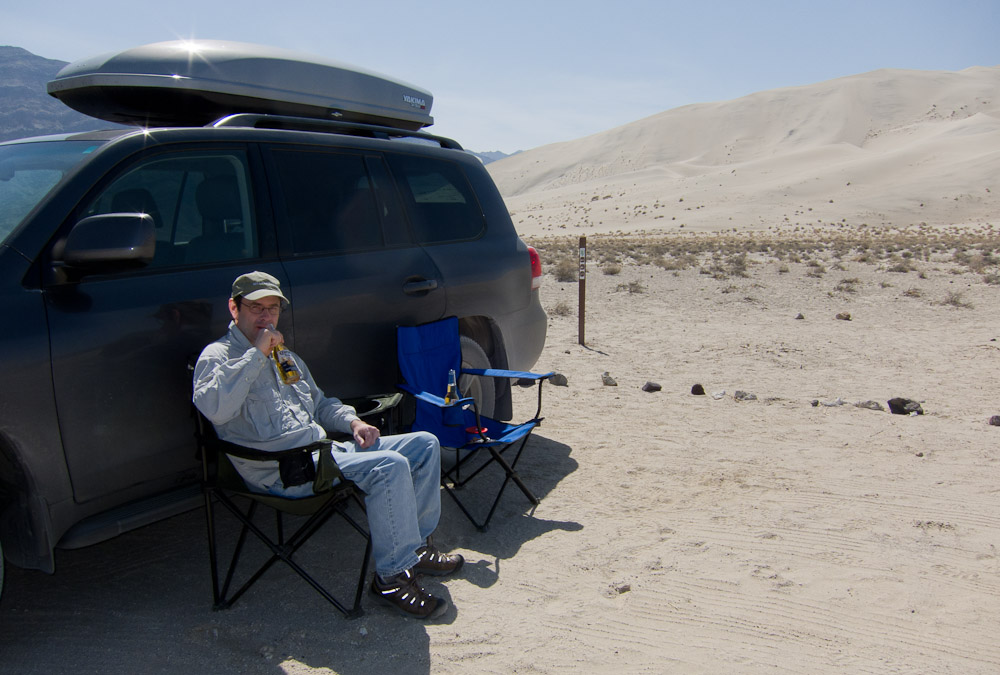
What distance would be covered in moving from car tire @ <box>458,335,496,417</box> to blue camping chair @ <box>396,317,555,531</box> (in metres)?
0.18

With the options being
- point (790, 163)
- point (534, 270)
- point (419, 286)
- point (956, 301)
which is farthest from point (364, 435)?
point (790, 163)

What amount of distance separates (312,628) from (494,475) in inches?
77.7

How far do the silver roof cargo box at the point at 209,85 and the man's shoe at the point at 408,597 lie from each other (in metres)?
2.48

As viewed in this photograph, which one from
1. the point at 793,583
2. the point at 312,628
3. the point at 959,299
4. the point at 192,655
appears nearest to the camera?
the point at 192,655

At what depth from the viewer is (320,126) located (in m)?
4.22

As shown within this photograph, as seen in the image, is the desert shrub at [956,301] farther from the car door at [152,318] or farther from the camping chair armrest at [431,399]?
the car door at [152,318]

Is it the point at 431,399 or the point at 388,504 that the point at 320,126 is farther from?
the point at 388,504

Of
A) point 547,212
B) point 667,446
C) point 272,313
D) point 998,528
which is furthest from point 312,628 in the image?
point 547,212

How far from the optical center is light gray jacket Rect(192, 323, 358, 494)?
2.94 meters

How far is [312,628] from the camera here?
3.13 meters

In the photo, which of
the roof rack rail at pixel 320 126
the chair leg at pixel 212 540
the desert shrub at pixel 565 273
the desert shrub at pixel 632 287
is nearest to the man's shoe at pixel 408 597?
the chair leg at pixel 212 540

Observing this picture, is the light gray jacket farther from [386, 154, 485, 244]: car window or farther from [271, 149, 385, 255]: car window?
[386, 154, 485, 244]: car window

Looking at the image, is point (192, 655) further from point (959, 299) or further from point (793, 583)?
point (959, 299)

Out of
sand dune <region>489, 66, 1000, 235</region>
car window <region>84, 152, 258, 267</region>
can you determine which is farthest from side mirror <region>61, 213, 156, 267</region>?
sand dune <region>489, 66, 1000, 235</region>
